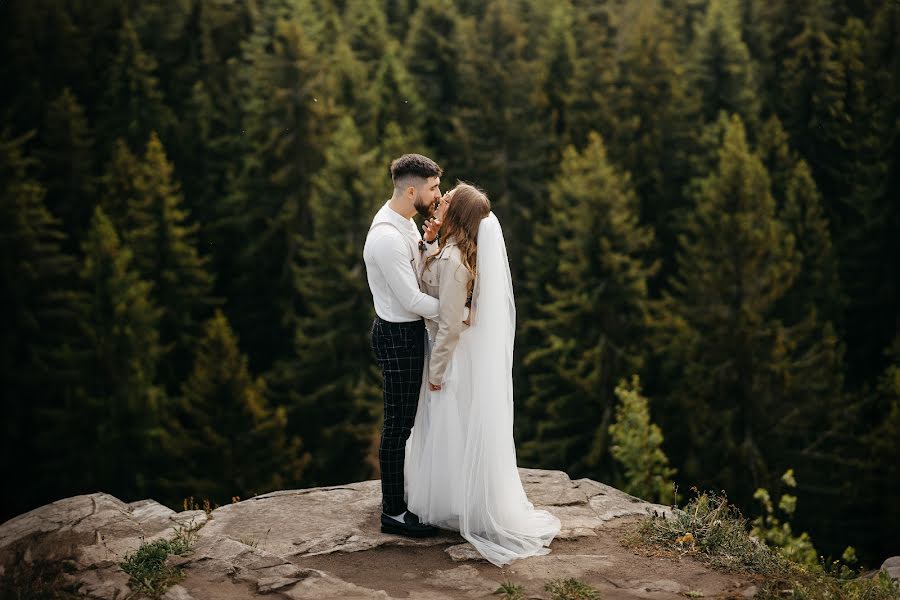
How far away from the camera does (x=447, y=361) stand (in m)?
6.45

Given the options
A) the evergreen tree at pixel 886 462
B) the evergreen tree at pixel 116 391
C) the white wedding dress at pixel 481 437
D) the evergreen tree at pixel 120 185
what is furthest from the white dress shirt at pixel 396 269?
the evergreen tree at pixel 120 185

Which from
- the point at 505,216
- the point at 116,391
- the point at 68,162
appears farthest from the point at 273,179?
the point at 116,391

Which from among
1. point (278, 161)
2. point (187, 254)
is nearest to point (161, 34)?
point (278, 161)

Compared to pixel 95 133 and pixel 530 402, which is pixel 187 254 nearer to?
pixel 95 133

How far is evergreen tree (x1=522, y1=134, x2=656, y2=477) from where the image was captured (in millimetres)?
27125

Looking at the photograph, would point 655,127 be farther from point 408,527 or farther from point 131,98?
point 408,527

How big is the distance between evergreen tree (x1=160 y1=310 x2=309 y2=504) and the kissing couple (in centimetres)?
2116

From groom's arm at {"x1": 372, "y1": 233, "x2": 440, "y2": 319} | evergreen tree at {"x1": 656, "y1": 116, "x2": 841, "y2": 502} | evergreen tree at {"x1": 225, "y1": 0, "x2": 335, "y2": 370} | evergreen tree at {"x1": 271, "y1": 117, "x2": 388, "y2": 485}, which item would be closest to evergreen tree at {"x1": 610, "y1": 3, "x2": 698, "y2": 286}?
evergreen tree at {"x1": 656, "y1": 116, "x2": 841, "y2": 502}

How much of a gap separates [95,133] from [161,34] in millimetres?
5114

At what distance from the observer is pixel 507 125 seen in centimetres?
3303

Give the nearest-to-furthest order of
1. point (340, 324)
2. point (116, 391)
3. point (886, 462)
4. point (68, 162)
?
1. point (886, 462)
2. point (116, 391)
3. point (340, 324)
4. point (68, 162)

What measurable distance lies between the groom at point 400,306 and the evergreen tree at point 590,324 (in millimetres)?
20388

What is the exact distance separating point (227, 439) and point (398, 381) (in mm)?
21801

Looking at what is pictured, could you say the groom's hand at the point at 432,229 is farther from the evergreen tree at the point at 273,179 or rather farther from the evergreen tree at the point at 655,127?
the evergreen tree at the point at 655,127
